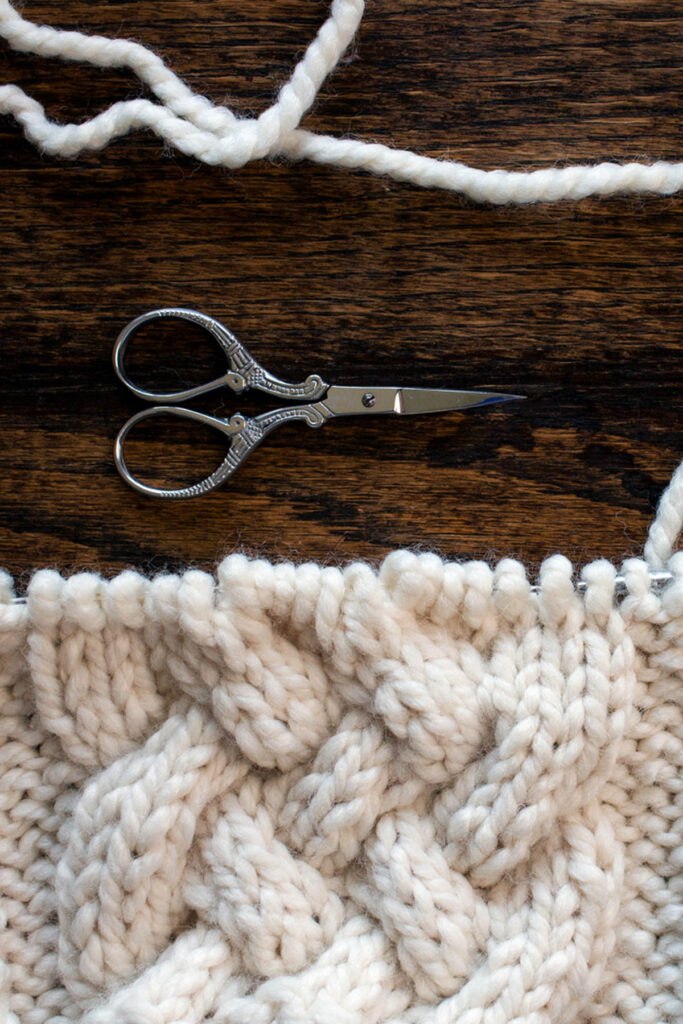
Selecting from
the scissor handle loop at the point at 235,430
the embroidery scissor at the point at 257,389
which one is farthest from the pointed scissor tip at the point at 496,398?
the scissor handle loop at the point at 235,430

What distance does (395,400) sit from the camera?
89 centimetres

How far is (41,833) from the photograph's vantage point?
0.87m

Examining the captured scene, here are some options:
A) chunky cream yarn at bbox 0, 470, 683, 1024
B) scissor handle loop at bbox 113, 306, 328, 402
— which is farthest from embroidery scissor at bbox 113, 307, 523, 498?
chunky cream yarn at bbox 0, 470, 683, 1024

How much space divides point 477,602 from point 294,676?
0.56ft

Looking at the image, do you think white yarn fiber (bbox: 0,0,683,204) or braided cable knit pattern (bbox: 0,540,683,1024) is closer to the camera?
braided cable knit pattern (bbox: 0,540,683,1024)

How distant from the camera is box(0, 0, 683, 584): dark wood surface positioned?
3.00 feet

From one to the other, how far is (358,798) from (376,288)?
469 mm

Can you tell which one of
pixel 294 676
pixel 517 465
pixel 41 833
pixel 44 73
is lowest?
pixel 41 833

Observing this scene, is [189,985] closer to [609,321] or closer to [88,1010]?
[88,1010]

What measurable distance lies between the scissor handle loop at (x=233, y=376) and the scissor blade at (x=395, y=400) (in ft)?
0.06

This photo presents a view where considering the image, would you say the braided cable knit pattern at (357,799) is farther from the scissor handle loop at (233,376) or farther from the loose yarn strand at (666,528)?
the scissor handle loop at (233,376)

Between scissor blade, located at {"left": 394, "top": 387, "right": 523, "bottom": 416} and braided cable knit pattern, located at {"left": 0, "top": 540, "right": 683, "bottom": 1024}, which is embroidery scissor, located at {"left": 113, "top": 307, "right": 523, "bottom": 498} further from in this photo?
braided cable knit pattern, located at {"left": 0, "top": 540, "right": 683, "bottom": 1024}

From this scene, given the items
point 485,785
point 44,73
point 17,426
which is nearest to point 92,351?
point 17,426

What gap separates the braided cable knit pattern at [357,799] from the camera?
→ 2.64 feet
